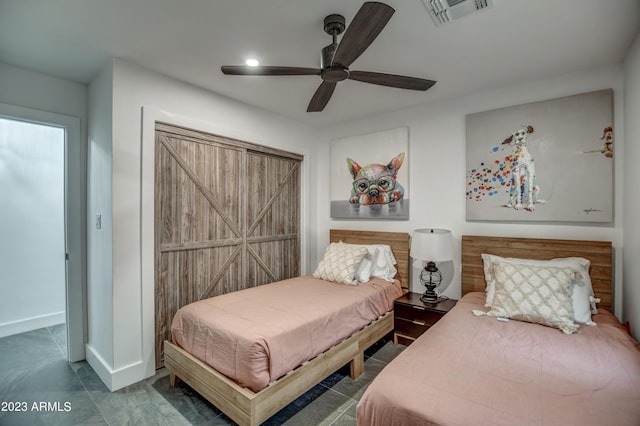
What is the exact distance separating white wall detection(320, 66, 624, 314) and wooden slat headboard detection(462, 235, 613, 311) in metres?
0.11

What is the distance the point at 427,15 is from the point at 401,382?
2.08 m

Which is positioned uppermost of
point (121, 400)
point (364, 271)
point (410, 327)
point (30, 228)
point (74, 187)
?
point (74, 187)

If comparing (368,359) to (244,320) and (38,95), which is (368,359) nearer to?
(244,320)

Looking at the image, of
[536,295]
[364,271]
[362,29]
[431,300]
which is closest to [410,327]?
[431,300]

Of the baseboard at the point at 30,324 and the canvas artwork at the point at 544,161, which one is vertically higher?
the canvas artwork at the point at 544,161

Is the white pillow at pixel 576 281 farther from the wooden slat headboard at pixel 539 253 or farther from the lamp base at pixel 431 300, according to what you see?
the lamp base at pixel 431 300

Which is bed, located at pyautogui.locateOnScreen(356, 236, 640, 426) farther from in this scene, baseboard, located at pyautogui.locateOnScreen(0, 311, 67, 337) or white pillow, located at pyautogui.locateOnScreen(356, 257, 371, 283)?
baseboard, located at pyautogui.locateOnScreen(0, 311, 67, 337)

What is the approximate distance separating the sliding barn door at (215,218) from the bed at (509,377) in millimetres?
2079

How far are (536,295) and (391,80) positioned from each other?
1.86 metres

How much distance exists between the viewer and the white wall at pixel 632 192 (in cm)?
201

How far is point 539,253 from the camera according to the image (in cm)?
261

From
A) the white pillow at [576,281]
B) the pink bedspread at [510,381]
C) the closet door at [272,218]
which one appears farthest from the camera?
the closet door at [272,218]

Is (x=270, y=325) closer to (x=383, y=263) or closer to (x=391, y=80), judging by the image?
(x=383, y=263)

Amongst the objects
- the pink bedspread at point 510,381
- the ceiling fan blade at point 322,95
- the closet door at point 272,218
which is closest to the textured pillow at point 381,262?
the closet door at point 272,218
